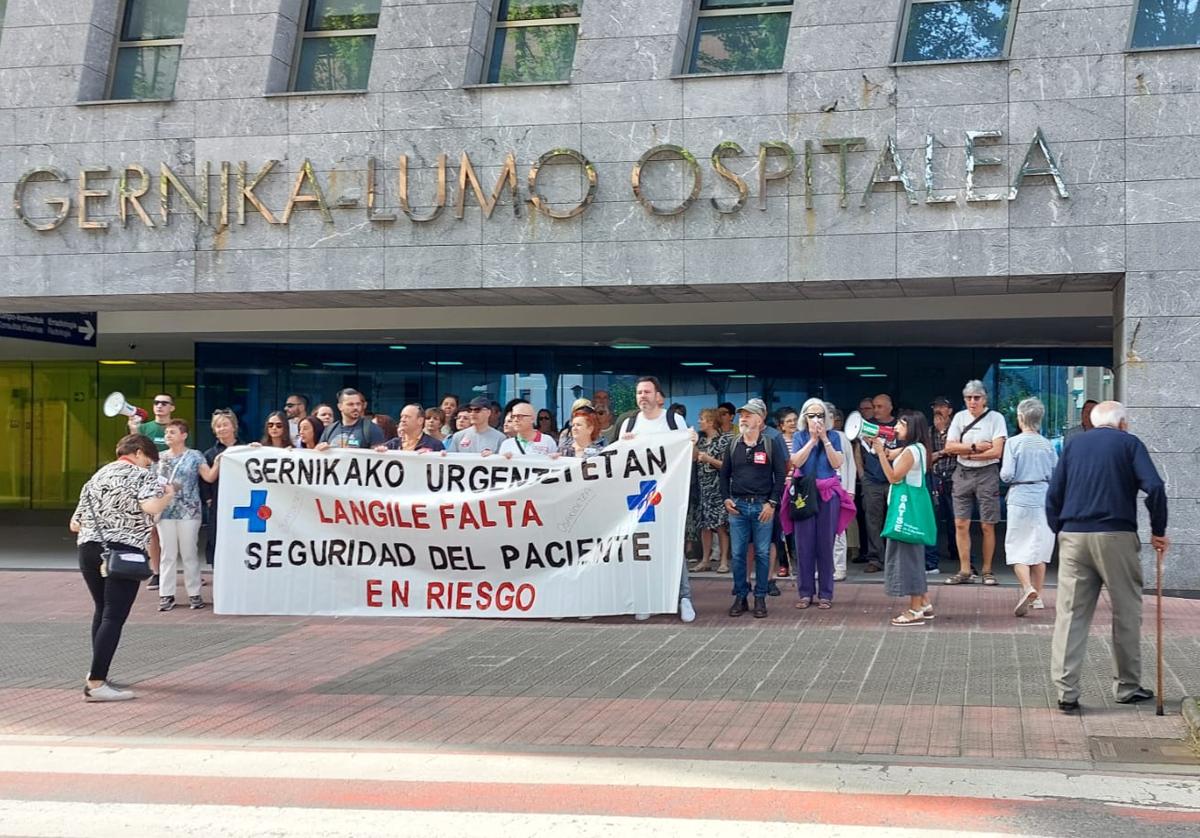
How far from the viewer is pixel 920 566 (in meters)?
11.6

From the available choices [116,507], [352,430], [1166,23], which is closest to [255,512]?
[352,430]

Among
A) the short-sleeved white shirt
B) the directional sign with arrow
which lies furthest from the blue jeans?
the directional sign with arrow

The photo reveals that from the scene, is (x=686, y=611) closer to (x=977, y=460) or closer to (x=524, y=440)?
(x=524, y=440)

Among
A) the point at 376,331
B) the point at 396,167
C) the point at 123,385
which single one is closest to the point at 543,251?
the point at 396,167

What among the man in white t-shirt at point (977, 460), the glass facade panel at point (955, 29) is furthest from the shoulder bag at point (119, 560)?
the glass facade panel at point (955, 29)

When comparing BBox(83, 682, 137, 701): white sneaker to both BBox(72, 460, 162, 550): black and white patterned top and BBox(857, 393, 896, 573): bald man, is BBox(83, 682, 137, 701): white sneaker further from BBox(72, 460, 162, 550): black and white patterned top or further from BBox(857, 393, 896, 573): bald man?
BBox(857, 393, 896, 573): bald man

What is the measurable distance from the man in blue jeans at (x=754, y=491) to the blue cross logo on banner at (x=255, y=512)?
4093 mm

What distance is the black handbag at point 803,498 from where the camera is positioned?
12.9 m

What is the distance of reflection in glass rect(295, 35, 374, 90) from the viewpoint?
652 inches

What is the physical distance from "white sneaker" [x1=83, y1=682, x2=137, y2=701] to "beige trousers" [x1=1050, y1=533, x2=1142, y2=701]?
5.69 m

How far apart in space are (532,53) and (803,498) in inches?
248

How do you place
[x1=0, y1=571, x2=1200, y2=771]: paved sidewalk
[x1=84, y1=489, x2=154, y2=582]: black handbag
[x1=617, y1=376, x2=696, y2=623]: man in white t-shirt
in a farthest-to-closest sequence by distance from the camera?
[x1=617, y1=376, x2=696, y2=623]: man in white t-shirt < [x1=84, y1=489, x2=154, y2=582]: black handbag < [x1=0, y1=571, x2=1200, y2=771]: paved sidewalk

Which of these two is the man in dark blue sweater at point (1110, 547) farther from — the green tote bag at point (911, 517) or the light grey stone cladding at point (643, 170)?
the light grey stone cladding at point (643, 170)

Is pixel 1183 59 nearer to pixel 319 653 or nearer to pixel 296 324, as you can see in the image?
pixel 319 653
